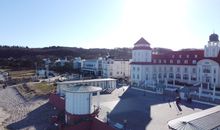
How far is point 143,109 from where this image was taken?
27.9 metres

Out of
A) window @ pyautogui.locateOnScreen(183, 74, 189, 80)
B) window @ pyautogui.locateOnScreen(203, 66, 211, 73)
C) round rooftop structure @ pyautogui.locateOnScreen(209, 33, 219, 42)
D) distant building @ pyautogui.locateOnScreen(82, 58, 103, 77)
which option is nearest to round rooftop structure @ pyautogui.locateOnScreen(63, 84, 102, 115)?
window @ pyautogui.locateOnScreen(203, 66, 211, 73)

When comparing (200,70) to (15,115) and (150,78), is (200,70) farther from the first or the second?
(15,115)

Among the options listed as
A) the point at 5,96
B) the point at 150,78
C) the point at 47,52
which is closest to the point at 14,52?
the point at 47,52

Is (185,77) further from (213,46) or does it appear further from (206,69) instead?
(213,46)

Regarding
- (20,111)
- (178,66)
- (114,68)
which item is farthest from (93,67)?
(20,111)

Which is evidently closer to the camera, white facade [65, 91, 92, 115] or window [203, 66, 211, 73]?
white facade [65, 91, 92, 115]

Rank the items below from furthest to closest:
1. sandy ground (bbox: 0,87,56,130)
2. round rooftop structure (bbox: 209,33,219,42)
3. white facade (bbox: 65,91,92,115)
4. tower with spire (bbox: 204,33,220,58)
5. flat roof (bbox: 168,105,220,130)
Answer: round rooftop structure (bbox: 209,33,219,42) → tower with spire (bbox: 204,33,220,58) → sandy ground (bbox: 0,87,56,130) → white facade (bbox: 65,91,92,115) → flat roof (bbox: 168,105,220,130)

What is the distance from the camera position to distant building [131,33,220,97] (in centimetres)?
4091

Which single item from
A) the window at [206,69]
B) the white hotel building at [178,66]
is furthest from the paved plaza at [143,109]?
the window at [206,69]

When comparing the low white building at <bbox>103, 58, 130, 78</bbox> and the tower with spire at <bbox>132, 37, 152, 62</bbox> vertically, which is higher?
the tower with spire at <bbox>132, 37, 152, 62</bbox>

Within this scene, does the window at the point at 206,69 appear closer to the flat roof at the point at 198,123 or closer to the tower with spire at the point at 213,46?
the tower with spire at the point at 213,46

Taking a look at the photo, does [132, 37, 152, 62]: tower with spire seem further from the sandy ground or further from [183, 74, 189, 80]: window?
the sandy ground

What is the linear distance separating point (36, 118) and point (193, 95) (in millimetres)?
21173

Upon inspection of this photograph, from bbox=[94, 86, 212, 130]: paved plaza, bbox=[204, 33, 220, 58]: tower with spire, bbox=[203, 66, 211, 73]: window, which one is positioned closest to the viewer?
bbox=[94, 86, 212, 130]: paved plaza
